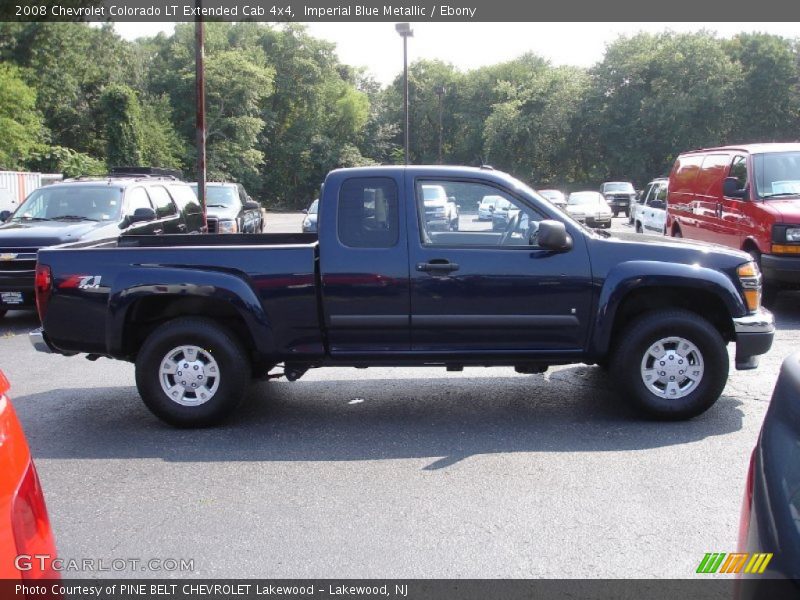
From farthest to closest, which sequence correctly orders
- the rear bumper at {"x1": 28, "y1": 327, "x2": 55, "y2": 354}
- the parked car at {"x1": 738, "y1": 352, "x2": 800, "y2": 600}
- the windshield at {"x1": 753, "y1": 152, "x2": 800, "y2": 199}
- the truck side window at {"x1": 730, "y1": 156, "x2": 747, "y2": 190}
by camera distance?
the truck side window at {"x1": 730, "y1": 156, "x2": 747, "y2": 190} → the windshield at {"x1": 753, "y1": 152, "x2": 800, "y2": 199} → the rear bumper at {"x1": 28, "y1": 327, "x2": 55, "y2": 354} → the parked car at {"x1": 738, "y1": 352, "x2": 800, "y2": 600}

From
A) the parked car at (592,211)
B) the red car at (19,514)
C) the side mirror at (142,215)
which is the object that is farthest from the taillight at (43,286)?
the parked car at (592,211)

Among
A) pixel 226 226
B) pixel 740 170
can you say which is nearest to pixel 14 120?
pixel 226 226

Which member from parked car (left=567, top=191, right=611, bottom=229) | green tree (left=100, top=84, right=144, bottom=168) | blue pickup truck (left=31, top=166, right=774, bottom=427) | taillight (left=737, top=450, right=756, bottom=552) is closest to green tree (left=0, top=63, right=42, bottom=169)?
green tree (left=100, top=84, right=144, bottom=168)

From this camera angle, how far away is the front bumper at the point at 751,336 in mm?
6340

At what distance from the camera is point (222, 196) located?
73.5 ft

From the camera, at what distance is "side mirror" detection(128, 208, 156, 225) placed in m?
11.8

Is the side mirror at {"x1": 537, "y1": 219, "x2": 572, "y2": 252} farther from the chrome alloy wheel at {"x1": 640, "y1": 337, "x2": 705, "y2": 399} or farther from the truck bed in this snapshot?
the truck bed

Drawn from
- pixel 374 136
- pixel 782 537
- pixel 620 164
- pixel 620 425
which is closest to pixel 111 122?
pixel 374 136

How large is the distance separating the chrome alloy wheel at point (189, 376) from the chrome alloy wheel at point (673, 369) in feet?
10.7

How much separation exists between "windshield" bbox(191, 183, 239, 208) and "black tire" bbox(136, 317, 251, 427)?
15863 millimetres

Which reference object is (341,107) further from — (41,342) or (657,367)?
(657,367)

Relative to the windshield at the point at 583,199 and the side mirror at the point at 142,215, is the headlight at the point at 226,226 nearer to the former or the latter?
the side mirror at the point at 142,215

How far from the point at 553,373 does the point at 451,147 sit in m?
72.4

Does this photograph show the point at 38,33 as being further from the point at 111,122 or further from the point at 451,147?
the point at 451,147
